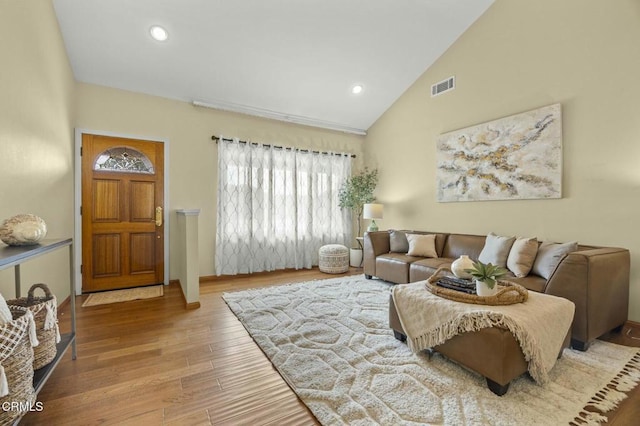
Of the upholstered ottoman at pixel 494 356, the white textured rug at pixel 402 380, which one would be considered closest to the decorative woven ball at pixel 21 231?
the white textured rug at pixel 402 380

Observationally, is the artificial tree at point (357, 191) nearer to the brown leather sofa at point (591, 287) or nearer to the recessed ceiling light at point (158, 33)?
the brown leather sofa at point (591, 287)

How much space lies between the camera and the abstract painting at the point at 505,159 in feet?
10.2

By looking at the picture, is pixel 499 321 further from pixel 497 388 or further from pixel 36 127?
pixel 36 127

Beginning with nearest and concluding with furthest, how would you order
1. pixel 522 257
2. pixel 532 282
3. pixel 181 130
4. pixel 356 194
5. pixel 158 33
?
pixel 532 282 < pixel 522 257 < pixel 158 33 < pixel 181 130 < pixel 356 194

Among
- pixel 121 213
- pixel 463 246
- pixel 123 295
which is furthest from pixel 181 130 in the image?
pixel 463 246

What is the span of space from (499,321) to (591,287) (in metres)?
1.12

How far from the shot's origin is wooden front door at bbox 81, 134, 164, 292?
3.60 metres

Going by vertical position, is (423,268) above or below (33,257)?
below

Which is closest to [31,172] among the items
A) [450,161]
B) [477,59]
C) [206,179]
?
[206,179]

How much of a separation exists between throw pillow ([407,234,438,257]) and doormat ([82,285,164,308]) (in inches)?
134

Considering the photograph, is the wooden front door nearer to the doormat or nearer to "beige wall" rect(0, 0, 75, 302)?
the doormat

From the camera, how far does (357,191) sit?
5129 mm

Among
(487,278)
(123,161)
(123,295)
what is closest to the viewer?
(487,278)

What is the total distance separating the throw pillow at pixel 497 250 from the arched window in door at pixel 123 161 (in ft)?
14.7
